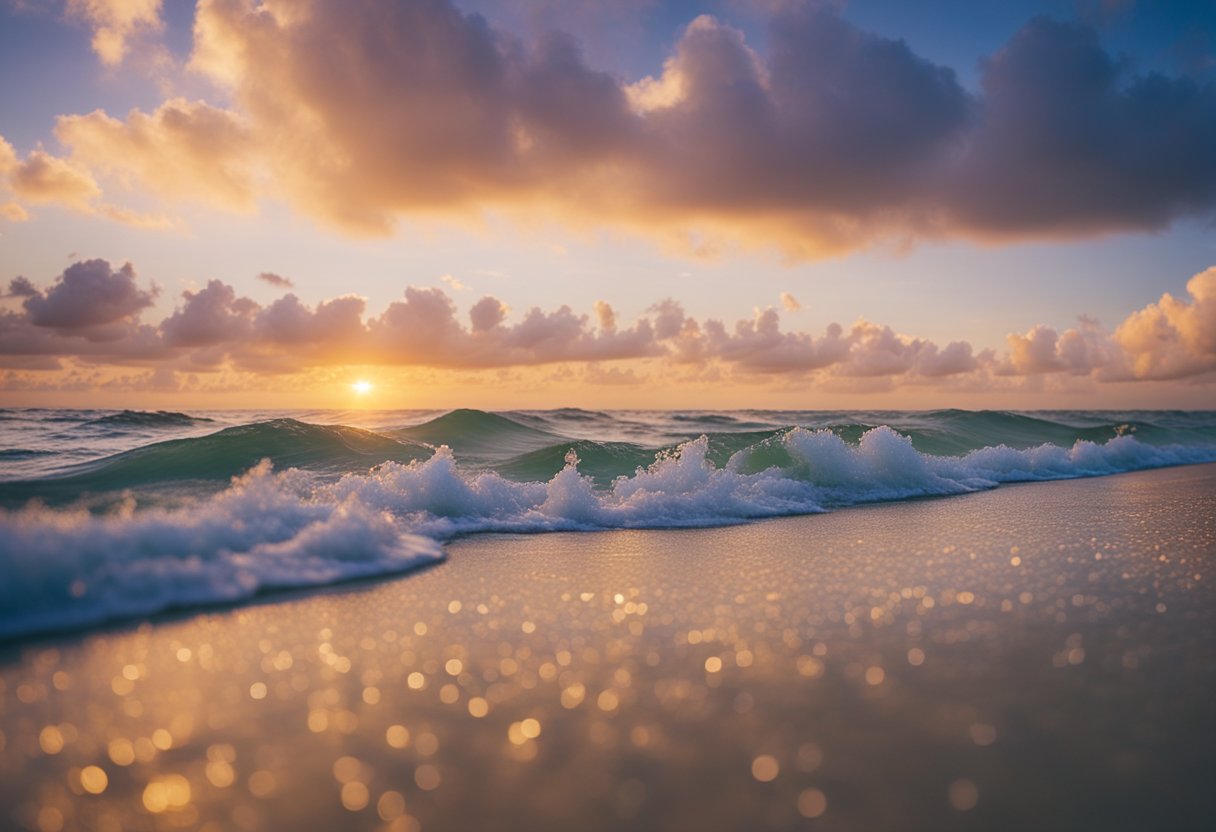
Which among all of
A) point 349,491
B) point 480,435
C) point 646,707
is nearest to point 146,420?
point 480,435

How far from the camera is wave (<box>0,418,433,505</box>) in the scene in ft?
36.3

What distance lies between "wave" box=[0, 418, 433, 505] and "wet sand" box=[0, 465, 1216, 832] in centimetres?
801

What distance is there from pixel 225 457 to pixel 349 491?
6.20m

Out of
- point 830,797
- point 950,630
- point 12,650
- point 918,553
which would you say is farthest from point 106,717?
point 918,553

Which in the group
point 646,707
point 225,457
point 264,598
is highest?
point 225,457

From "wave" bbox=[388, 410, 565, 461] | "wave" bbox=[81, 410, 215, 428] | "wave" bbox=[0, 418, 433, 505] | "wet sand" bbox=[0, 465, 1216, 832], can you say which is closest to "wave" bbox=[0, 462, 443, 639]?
"wet sand" bbox=[0, 465, 1216, 832]

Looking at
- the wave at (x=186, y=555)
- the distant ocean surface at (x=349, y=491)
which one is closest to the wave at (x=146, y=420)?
the distant ocean surface at (x=349, y=491)

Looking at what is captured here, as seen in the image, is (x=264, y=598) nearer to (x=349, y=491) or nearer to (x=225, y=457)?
(x=349, y=491)

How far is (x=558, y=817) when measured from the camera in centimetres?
240

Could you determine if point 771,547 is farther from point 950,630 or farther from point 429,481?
point 429,481

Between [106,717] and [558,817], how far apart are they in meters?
2.30

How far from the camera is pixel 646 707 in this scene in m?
3.25

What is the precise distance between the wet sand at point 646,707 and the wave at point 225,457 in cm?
801

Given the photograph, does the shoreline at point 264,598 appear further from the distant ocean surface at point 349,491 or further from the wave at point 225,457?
the wave at point 225,457
